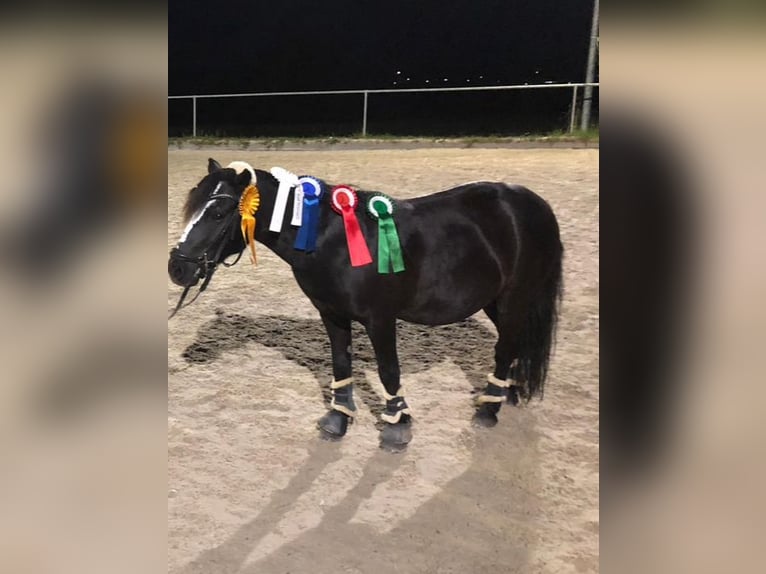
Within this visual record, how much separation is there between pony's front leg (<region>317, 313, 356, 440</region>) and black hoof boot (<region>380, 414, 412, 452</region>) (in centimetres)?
10

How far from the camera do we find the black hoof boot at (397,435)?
48.0 inches

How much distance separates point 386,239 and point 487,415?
1.37ft

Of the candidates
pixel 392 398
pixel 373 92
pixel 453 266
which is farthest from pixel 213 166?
pixel 392 398

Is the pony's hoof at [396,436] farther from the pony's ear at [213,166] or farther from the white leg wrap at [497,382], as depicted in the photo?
the pony's ear at [213,166]

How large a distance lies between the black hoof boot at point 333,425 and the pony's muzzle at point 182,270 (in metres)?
0.44

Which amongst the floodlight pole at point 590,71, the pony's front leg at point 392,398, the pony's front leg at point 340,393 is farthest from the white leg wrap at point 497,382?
the floodlight pole at point 590,71

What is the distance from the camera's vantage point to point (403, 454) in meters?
1.21

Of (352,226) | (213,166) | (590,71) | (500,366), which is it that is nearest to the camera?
(590,71)

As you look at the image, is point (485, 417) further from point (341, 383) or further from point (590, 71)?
point (590, 71)

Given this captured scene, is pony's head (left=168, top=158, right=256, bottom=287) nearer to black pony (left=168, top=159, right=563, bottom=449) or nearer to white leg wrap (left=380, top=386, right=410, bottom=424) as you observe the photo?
black pony (left=168, top=159, right=563, bottom=449)
